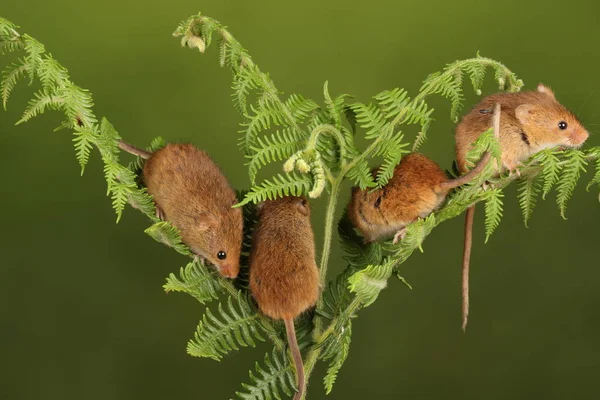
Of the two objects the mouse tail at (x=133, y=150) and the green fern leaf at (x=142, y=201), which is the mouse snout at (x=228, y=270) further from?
the mouse tail at (x=133, y=150)

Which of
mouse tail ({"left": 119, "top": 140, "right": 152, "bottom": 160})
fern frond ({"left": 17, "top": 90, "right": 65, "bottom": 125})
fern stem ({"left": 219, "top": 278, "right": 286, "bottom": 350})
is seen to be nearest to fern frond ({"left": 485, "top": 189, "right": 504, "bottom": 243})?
fern stem ({"left": 219, "top": 278, "right": 286, "bottom": 350})

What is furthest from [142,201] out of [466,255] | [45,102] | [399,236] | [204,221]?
[466,255]

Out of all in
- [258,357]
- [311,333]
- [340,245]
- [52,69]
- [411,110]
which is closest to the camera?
[52,69]

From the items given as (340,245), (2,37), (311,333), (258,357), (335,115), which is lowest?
(258,357)

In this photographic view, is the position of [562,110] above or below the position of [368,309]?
above

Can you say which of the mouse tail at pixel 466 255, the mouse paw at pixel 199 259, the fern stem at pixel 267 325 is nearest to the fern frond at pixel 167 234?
the mouse paw at pixel 199 259

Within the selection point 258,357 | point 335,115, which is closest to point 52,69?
point 335,115

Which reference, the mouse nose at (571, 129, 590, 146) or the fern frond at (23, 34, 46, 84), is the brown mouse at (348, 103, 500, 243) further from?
the fern frond at (23, 34, 46, 84)

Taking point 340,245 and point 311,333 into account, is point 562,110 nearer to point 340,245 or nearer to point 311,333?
point 340,245

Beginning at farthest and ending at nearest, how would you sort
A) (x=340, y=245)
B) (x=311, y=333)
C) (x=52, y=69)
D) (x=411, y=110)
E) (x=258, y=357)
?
(x=258, y=357) → (x=340, y=245) → (x=311, y=333) → (x=411, y=110) → (x=52, y=69)
